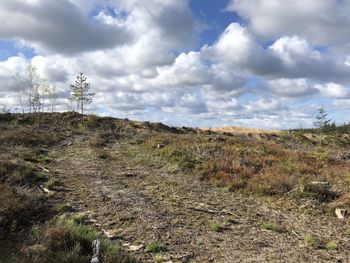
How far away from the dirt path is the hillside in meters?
0.02

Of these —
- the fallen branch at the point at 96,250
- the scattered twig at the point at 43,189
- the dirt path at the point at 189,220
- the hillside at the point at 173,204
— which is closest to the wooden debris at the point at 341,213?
the hillside at the point at 173,204

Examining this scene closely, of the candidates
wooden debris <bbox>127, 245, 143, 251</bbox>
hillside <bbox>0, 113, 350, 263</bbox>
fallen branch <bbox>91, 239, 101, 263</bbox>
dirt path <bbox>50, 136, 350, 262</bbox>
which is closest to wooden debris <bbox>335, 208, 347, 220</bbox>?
hillside <bbox>0, 113, 350, 263</bbox>

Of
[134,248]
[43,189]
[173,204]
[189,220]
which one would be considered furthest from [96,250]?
[43,189]

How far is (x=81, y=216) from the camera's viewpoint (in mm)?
9469

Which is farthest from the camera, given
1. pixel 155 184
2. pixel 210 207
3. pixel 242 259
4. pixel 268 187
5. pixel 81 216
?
pixel 155 184

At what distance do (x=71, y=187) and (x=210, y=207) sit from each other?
13.8 ft

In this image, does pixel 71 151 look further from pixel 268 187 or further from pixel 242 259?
pixel 242 259

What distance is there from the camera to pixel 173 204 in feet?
36.2

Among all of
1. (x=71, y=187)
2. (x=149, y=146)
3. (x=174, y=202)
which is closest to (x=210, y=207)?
(x=174, y=202)

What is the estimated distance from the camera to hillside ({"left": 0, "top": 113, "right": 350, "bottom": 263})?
7719mm

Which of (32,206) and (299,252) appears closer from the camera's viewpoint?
(299,252)

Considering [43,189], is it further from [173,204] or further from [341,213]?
[341,213]

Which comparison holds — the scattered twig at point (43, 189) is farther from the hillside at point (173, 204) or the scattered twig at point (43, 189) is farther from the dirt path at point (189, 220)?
the dirt path at point (189, 220)

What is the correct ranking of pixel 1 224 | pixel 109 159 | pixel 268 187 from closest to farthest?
pixel 1 224 → pixel 268 187 → pixel 109 159
